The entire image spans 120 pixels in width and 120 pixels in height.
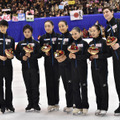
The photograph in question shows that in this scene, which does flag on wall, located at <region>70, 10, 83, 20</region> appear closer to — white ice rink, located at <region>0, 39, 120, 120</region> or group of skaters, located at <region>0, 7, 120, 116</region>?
white ice rink, located at <region>0, 39, 120, 120</region>

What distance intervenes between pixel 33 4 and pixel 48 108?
15206 millimetres

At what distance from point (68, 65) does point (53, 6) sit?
13.9 meters

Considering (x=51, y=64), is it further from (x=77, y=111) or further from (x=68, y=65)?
(x=77, y=111)

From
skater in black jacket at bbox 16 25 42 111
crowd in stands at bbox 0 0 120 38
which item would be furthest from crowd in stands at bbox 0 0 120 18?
skater in black jacket at bbox 16 25 42 111

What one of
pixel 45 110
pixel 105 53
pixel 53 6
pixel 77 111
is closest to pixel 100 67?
pixel 105 53

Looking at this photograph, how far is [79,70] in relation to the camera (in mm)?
4211

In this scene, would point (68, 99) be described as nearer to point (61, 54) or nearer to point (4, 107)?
point (61, 54)

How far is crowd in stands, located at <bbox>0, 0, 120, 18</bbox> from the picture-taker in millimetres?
15660

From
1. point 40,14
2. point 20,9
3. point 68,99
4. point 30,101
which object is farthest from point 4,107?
point 20,9

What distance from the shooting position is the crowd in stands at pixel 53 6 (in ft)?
51.4

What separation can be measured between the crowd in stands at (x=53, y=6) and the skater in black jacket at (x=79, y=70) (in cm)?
1091

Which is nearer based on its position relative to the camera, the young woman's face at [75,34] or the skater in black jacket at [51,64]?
the young woman's face at [75,34]

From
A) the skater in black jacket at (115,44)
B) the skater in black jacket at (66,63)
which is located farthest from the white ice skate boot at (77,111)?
the skater in black jacket at (115,44)

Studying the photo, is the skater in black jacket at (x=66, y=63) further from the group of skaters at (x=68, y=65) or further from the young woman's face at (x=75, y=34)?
the young woman's face at (x=75, y=34)
